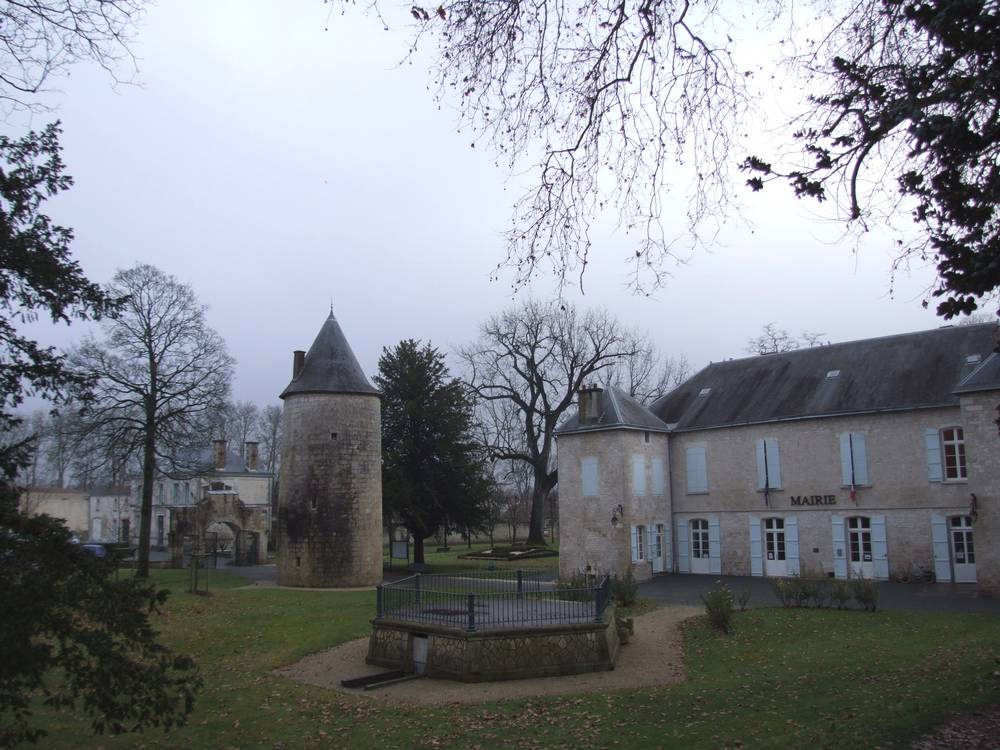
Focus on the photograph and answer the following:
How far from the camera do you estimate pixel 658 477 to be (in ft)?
94.0

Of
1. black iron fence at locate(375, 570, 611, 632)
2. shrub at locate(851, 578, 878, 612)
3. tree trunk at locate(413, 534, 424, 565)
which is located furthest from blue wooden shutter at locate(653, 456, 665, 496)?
black iron fence at locate(375, 570, 611, 632)

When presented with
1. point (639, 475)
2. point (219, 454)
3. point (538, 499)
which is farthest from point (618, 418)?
point (219, 454)

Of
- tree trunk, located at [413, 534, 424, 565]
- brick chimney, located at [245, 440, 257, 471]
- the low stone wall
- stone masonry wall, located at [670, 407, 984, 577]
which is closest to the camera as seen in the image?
the low stone wall

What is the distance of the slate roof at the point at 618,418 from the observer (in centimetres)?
2723

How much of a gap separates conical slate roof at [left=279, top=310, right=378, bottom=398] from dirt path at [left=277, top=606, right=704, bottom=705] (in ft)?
40.6

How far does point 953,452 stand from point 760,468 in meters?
5.85

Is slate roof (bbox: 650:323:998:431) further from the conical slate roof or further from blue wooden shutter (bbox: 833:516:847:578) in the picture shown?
the conical slate roof

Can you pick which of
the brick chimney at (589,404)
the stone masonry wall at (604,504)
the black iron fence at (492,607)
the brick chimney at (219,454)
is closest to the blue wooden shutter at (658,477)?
the stone masonry wall at (604,504)

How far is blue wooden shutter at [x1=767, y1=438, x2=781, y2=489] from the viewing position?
1035 inches

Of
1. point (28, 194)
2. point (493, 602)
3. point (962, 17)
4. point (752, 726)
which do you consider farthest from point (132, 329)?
point (962, 17)

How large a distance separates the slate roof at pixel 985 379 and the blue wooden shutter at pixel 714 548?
31.8 ft

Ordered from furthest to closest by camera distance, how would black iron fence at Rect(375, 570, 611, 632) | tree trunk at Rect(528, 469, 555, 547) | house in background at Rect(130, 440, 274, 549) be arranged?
house in background at Rect(130, 440, 274, 549)
tree trunk at Rect(528, 469, 555, 547)
black iron fence at Rect(375, 570, 611, 632)

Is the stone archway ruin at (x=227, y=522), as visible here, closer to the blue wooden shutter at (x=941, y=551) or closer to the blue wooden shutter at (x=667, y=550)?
the blue wooden shutter at (x=667, y=550)

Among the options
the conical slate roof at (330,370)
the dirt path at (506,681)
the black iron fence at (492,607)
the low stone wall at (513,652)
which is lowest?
the dirt path at (506,681)
